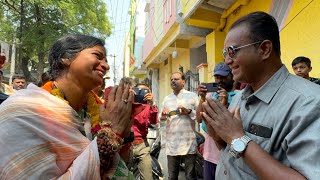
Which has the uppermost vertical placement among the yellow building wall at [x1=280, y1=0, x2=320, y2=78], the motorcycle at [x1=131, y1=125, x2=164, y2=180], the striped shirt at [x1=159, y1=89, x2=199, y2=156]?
the yellow building wall at [x1=280, y1=0, x2=320, y2=78]

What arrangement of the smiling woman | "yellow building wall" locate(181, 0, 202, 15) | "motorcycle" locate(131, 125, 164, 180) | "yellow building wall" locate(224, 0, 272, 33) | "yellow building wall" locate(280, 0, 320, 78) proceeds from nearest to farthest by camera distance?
1. the smiling woman
2. "yellow building wall" locate(280, 0, 320, 78)
3. "motorcycle" locate(131, 125, 164, 180)
4. "yellow building wall" locate(224, 0, 272, 33)
5. "yellow building wall" locate(181, 0, 202, 15)

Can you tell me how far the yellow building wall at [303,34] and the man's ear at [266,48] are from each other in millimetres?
2993

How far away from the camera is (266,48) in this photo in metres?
1.50

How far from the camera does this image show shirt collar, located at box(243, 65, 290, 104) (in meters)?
1.45

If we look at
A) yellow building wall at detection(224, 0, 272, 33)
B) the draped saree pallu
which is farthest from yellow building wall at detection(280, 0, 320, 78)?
the draped saree pallu

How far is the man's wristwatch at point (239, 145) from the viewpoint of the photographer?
131 cm

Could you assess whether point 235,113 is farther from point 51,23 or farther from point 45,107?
point 51,23

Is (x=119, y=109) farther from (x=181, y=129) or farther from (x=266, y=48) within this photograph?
(x=181, y=129)

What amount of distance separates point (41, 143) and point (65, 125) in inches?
5.7

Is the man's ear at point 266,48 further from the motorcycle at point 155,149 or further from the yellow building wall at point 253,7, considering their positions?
the yellow building wall at point 253,7

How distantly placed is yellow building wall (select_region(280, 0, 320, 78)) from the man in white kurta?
171 centimetres

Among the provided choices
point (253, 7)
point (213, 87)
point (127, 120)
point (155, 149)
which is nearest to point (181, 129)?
point (155, 149)

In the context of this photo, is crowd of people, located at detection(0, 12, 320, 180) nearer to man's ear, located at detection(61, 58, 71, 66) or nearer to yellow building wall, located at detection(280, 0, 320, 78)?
man's ear, located at detection(61, 58, 71, 66)

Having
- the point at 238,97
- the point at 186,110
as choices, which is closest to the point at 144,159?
the point at 186,110
